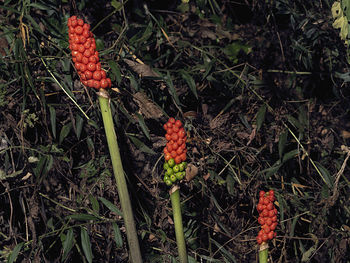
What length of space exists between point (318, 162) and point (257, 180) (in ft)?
1.46

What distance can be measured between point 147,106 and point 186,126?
11.7 inches

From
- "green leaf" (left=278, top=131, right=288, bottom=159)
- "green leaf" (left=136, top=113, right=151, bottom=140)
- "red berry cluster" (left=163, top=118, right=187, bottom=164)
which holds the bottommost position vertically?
"green leaf" (left=278, top=131, right=288, bottom=159)

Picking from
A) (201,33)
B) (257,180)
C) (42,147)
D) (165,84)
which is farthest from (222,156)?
(42,147)

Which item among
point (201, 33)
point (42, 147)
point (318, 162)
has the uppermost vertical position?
point (201, 33)

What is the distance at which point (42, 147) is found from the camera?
2.76 metres

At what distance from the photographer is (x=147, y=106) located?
2.76 meters

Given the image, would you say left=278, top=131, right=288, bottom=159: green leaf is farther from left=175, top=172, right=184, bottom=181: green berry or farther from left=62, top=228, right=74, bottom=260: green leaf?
left=62, top=228, right=74, bottom=260: green leaf

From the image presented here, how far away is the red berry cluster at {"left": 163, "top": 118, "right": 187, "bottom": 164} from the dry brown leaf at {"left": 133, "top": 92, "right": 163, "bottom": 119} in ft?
2.01

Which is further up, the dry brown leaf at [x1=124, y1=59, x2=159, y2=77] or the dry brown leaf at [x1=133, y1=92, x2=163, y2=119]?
the dry brown leaf at [x1=124, y1=59, x2=159, y2=77]

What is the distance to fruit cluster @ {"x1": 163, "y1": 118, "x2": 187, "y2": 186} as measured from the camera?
213 cm

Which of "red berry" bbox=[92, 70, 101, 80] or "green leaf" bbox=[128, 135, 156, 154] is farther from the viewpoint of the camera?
"green leaf" bbox=[128, 135, 156, 154]

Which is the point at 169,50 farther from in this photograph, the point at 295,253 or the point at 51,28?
the point at 295,253

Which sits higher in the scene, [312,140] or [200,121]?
[200,121]

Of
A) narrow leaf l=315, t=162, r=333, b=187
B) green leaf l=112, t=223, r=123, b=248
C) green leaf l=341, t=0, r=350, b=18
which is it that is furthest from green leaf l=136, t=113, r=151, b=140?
green leaf l=341, t=0, r=350, b=18
